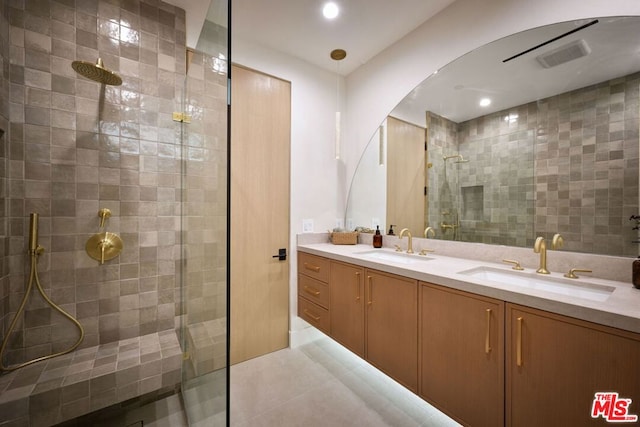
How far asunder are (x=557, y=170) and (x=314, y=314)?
76.3 inches

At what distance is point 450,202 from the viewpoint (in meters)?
1.90

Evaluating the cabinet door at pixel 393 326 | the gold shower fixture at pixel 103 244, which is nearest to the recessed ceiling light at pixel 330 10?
the cabinet door at pixel 393 326

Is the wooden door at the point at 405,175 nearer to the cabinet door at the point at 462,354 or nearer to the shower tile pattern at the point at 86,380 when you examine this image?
the cabinet door at the point at 462,354

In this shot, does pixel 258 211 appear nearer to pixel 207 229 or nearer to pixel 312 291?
pixel 312 291

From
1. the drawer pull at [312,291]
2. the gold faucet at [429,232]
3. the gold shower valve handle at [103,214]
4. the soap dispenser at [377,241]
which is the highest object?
the gold shower valve handle at [103,214]

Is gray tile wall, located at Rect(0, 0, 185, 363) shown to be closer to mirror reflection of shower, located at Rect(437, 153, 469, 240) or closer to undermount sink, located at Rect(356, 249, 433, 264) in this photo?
undermount sink, located at Rect(356, 249, 433, 264)

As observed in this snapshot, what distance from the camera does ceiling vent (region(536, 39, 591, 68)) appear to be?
1.32 meters

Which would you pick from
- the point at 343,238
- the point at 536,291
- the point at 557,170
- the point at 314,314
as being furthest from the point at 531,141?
the point at 314,314

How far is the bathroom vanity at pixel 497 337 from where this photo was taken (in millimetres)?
846

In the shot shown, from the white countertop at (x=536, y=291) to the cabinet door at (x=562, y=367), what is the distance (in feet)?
0.11

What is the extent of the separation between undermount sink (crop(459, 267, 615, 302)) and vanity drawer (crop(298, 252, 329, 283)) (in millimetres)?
1016

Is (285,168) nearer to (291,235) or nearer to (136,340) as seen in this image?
(291,235)

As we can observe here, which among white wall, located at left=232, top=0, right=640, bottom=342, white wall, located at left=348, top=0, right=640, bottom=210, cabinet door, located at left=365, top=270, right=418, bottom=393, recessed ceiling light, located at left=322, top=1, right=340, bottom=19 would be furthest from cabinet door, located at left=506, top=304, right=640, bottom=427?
recessed ceiling light, located at left=322, top=1, right=340, bottom=19

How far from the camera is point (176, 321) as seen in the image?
1.85 m
